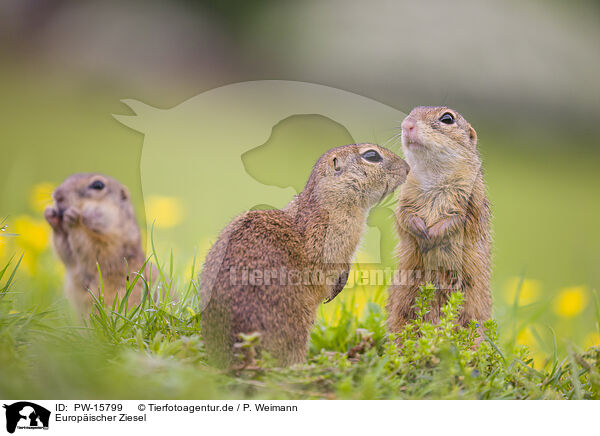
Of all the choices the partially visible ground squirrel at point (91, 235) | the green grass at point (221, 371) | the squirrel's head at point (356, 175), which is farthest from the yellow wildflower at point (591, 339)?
the partially visible ground squirrel at point (91, 235)

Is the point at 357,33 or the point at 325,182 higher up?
the point at 357,33

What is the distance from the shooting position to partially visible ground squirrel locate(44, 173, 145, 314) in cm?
281

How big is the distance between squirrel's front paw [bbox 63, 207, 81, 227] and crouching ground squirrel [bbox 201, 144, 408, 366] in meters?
1.17

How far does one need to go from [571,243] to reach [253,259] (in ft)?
8.43

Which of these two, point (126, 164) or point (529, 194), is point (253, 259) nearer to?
point (126, 164)

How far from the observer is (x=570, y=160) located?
10.2 feet

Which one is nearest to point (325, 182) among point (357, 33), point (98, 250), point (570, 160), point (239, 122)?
point (239, 122)

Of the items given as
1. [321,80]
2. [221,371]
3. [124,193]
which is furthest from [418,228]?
[124,193]

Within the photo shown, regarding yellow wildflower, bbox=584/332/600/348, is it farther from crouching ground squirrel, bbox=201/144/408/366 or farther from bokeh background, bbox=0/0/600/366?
crouching ground squirrel, bbox=201/144/408/366

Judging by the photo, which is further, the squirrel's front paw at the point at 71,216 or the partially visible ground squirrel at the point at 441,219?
the squirrel's front paw at the point at 71,216

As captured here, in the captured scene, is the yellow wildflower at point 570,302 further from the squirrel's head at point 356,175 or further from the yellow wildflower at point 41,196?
the yellow wildflower at point 41,196

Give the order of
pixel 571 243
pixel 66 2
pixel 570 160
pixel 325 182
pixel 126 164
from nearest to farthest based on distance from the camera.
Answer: pixel 325 182, pixel 66 2, pixel 126 164, pixel 570 160, pixel 571 243

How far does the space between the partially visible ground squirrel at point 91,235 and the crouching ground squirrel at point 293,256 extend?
3.40ft

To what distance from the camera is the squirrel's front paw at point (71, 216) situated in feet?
9.19
